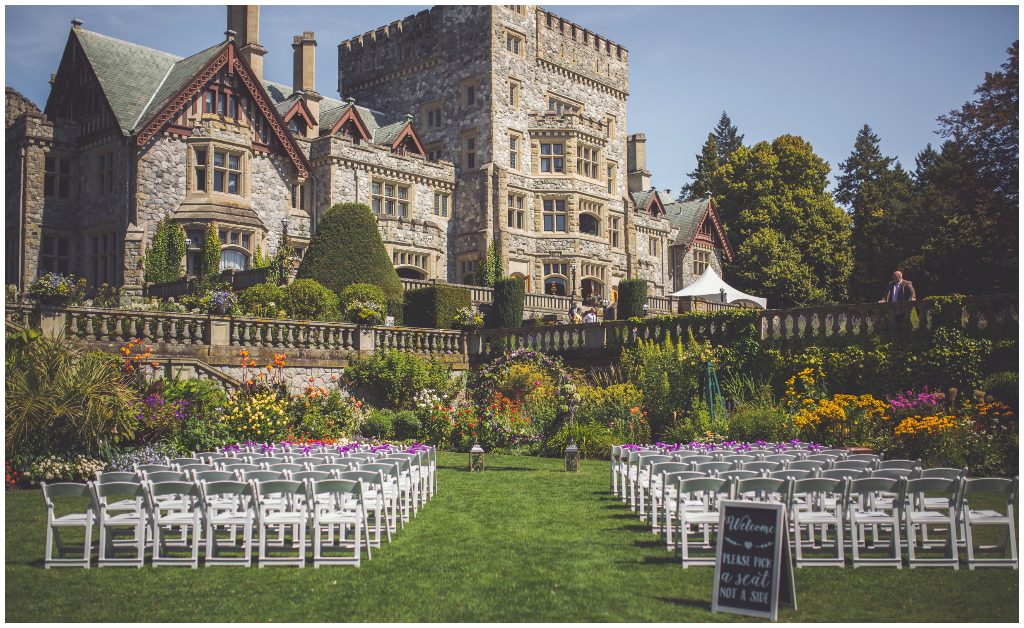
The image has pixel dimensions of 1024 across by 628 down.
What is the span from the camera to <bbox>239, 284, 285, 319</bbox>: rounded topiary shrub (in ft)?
87.9

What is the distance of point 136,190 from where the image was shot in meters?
33.0

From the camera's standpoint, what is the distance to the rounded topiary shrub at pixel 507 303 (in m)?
32.3

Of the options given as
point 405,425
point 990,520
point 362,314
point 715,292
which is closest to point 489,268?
point 715,292

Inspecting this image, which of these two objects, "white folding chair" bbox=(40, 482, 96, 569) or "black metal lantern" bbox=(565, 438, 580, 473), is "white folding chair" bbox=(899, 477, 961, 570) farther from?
"black metal lantern" bbox=(565, 438, 580, 473)

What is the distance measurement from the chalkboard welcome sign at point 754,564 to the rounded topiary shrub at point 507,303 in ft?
80.4

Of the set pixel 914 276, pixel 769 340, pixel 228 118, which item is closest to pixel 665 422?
pixel 769 340

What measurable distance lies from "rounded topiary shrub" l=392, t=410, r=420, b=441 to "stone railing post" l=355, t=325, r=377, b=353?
280 cm

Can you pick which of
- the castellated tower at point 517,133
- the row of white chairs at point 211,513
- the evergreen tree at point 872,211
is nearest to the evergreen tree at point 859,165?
the evergreen tree at point 872,211

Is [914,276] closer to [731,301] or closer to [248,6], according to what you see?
[731,301]

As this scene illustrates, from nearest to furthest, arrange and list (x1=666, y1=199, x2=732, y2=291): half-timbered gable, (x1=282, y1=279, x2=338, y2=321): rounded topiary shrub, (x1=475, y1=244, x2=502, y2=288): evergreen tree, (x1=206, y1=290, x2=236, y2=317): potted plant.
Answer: (x1=206, y1=290, x2=236, y2=317): potted plant
(x1=282, y1=279, x2=338, y2=321): rounded topiary shrub
(x1=475, y1=244, x2=502, y2=288): evergreen tree
(x1=666, y1=199, x2=732, y2=291): half-timbered gable

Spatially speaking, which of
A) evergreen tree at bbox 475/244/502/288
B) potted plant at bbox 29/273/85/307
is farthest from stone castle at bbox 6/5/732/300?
potted plant at bbox 29/273/85/307

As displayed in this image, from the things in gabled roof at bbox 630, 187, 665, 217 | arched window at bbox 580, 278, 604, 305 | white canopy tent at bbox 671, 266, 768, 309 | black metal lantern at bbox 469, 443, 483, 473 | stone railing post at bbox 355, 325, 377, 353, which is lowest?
black metal lantern at bbox 469, 443, 483, 473

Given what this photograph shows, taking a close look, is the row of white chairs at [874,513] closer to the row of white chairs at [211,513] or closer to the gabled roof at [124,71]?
the row of white chairs at [211,513]

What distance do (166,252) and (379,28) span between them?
19.8 m
